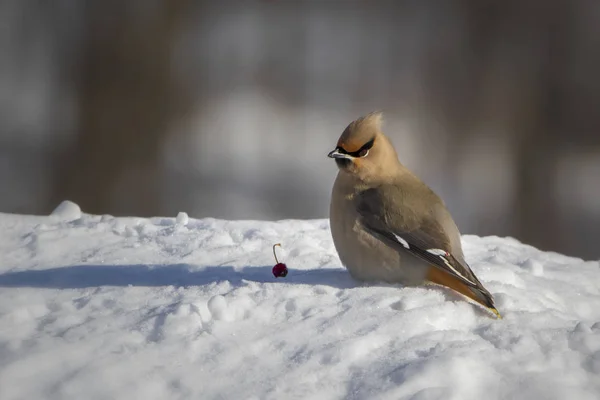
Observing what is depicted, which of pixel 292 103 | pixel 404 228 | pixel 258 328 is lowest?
pixel 292 103

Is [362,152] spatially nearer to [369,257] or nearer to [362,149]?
[362,149]

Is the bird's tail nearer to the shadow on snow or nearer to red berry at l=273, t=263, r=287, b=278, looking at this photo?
the shadow on snow

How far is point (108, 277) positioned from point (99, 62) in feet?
18.4

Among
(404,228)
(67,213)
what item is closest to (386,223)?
(404,228)

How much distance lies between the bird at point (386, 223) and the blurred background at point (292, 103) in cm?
468

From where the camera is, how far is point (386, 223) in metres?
3.07

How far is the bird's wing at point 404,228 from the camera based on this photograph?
298 centimetres

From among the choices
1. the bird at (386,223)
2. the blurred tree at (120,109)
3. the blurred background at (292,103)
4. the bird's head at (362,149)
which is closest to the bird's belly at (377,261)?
the bird at (386,223)

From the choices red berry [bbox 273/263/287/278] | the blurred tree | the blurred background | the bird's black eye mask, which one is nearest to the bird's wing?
the bird's black eye mask

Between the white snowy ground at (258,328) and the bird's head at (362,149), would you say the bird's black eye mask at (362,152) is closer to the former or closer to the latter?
the bird's head at (362,149)

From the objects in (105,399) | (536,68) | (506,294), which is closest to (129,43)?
(536,68)

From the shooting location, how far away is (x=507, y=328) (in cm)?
266

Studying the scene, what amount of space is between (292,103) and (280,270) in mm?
5818

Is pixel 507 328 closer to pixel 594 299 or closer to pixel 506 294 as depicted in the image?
pixel 506 294
